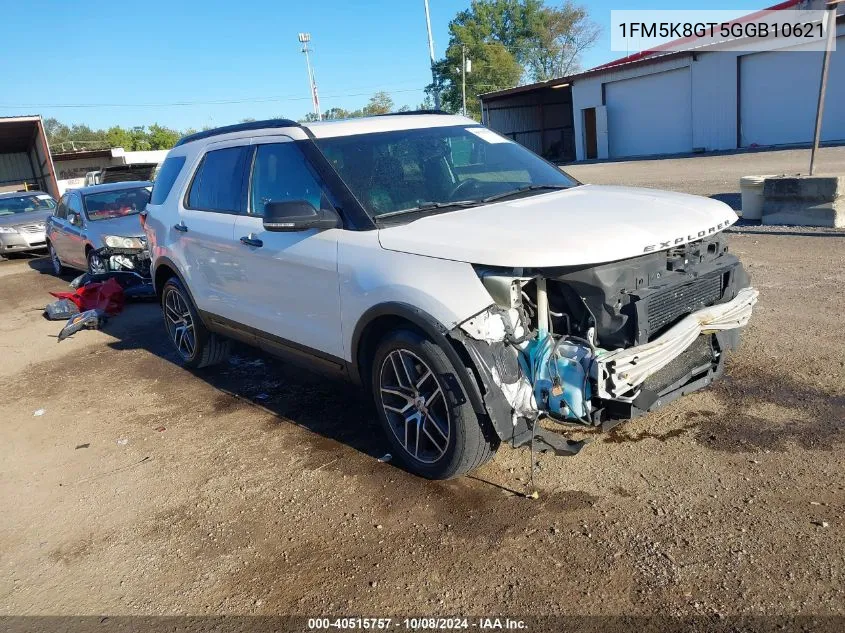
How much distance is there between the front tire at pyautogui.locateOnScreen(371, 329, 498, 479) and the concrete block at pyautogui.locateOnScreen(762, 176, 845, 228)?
8.09 meters

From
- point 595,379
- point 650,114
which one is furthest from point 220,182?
point 650,114

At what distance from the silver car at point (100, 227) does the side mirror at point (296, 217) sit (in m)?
7.09

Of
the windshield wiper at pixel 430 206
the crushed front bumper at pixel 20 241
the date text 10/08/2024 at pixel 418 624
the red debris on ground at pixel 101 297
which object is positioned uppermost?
the windshield wiper at pixel 430 206

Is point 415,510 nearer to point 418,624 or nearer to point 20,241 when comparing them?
point 418,624

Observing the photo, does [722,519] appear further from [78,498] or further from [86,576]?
[78,498]

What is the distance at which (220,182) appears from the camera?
5570mm

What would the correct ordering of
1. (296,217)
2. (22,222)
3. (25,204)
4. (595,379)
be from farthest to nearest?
(25,204) → (22,222) → (296,217) → (595,379)

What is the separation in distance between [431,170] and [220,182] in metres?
1.90

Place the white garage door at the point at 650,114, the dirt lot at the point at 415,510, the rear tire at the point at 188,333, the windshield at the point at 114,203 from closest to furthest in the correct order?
the dirt lot at the point at 415,510 < the rear tire at the point at 188,333 < the windshield at the point at 114,203 < the white garage door at the point at 650,114

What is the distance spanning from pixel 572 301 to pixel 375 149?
1807 mm

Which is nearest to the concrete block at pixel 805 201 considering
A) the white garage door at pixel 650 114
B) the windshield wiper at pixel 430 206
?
the windshield wiper at pixel 430 206

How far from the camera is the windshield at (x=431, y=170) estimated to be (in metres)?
4.33

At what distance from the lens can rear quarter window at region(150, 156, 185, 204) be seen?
6.32 metres

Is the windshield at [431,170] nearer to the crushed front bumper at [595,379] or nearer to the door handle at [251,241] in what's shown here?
the door handle at [251,241]
